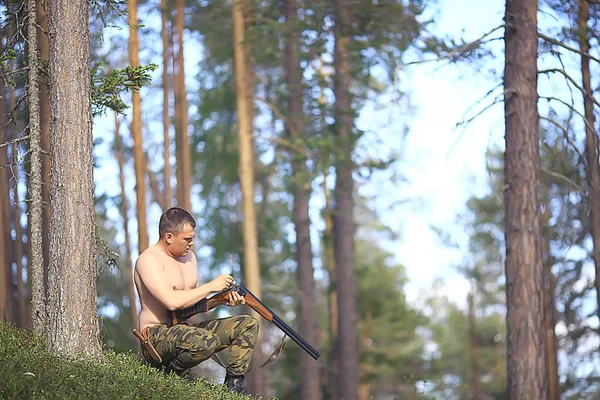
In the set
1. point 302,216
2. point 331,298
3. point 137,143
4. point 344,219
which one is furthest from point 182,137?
point 331,298

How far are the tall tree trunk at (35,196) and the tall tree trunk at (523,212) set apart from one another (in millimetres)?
6316

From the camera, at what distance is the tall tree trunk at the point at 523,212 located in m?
11.5

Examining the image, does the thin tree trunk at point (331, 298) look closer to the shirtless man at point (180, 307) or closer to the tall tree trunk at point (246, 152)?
the tall tree trunk at point (246, 152)

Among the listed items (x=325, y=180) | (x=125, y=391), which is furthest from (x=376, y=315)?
(x=125, y=391)

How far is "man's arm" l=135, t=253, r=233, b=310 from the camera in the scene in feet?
27.7

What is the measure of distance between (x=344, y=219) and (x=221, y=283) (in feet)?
50.3

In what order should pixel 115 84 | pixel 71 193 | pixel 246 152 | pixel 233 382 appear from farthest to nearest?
1. pixel 246 152
2. pixel 115 84
3. pixel 71 193
4. pixel 233 382

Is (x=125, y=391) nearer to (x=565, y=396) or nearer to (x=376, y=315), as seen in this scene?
(x=376, y=315)

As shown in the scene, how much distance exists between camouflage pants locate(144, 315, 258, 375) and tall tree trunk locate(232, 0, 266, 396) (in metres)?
11.0

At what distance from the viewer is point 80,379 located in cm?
758

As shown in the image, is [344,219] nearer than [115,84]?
No

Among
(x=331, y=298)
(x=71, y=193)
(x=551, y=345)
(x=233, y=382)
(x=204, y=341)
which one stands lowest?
(x=551, y=345)

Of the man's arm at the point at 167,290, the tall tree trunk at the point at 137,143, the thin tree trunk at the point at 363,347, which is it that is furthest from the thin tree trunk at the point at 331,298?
the man's arm at the point at 167,290

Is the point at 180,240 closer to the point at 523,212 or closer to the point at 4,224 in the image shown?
the point at 523,212
